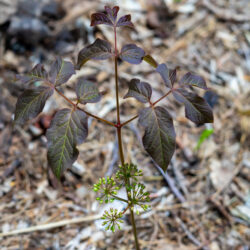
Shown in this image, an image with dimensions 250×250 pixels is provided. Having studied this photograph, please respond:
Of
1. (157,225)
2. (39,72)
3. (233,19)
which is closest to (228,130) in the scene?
(157,225)

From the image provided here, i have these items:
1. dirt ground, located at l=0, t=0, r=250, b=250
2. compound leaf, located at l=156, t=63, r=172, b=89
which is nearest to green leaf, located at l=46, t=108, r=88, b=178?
dirt ground, located at l=0, t=0, r=250, b=250

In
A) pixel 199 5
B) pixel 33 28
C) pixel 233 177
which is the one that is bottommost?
pixel 233 177

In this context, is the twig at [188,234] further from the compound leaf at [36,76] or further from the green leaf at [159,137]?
the compound leaf at [36,76]

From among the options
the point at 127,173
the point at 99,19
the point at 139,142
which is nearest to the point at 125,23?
the point at 99,19

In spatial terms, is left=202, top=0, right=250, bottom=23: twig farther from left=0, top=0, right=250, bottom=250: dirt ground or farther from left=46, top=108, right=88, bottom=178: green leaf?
left=46, top=108, right=88, bottom=178: green leaf

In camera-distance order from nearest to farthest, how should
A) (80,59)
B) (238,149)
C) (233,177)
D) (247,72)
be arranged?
1. (80,59)
2. (233,177)
3. (238,149)
4. (247,72)

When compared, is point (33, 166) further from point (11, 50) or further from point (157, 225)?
point (11, 50)
